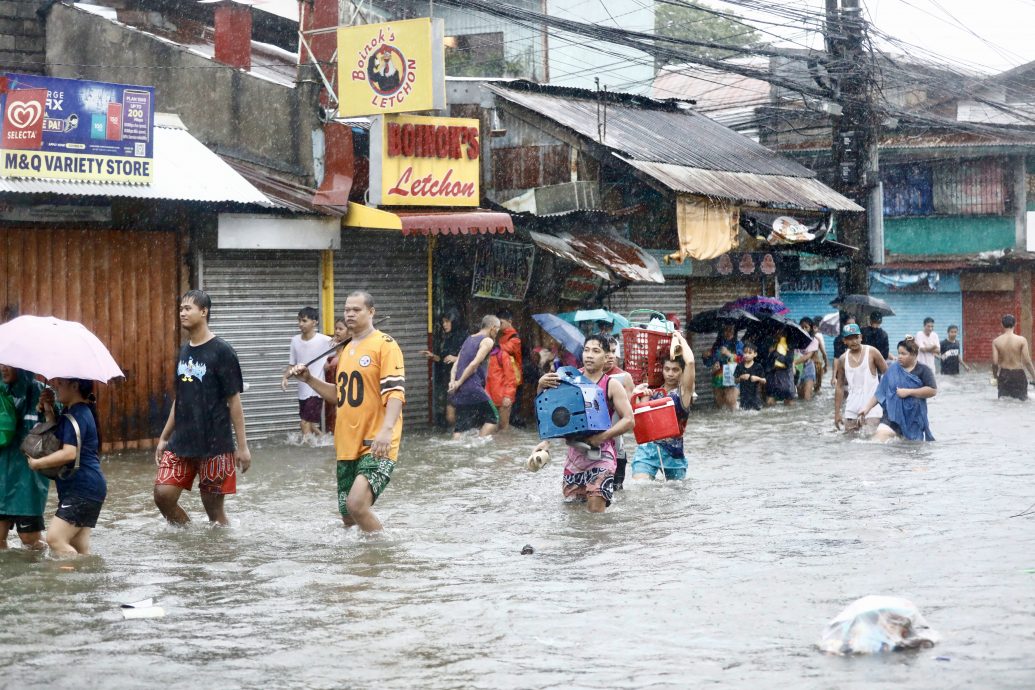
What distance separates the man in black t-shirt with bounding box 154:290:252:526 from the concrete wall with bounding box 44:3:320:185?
8.64m

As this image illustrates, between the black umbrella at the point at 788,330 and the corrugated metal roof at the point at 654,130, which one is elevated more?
the corrugated metal roof at the point at 654,130

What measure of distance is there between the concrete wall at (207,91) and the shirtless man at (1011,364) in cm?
1164

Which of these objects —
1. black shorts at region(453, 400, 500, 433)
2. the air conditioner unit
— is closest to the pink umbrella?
black shorts at region(453, 400, 500, 433)

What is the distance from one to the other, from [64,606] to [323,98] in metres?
11.4

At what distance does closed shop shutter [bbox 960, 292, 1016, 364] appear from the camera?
119 ft

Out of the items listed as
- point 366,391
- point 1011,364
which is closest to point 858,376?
point 1011,364

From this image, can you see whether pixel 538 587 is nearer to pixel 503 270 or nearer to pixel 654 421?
pixel 654 421

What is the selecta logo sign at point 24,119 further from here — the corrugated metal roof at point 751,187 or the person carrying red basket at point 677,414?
the corrugated metal roof at point 751,187

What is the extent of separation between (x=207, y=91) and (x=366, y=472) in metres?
9.80

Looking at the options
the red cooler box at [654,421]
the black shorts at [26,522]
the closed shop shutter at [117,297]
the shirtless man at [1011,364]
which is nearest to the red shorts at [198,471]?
the black shorts at [26,522]

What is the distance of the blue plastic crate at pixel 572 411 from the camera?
406 inches

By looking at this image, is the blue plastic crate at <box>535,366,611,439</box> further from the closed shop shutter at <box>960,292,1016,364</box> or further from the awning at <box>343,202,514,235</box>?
the closed shop shutter at <box>960,292,1016,364</box>

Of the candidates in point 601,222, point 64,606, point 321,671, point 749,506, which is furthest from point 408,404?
point 321,671

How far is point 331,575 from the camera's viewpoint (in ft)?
27.2
